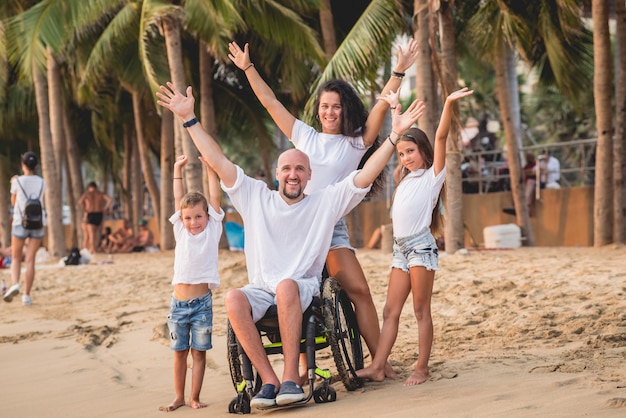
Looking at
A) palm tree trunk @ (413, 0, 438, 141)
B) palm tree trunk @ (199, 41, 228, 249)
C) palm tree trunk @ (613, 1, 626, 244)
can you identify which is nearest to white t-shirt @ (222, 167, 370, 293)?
palm tree trunk @ (413, 0, 438, 141)

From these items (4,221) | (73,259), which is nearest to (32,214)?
(73,259)

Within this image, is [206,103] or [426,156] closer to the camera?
[426,156]

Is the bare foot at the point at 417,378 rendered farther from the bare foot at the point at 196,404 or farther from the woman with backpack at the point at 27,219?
the woman with backpack at the point at 27,219

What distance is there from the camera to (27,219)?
1095 cm

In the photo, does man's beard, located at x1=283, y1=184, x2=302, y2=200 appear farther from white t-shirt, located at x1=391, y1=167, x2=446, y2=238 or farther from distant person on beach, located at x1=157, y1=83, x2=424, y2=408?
white t-shirt, located at x1=391, y1=167, x2=446, y2=238

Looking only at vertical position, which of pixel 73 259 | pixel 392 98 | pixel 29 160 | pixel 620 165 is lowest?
pixel 73 259

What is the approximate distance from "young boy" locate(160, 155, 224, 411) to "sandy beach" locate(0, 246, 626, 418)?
26 cm

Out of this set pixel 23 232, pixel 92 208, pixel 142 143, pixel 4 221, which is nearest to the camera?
pixel 23 232

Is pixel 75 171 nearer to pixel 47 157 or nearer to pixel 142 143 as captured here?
pixel 142 143

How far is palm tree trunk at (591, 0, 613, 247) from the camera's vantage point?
1335 cm

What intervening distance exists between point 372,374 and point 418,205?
Result: 1.05 metres

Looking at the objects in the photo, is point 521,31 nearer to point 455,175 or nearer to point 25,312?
point 455,175

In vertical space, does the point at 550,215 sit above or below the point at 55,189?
below

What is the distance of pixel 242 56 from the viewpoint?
5719mm
